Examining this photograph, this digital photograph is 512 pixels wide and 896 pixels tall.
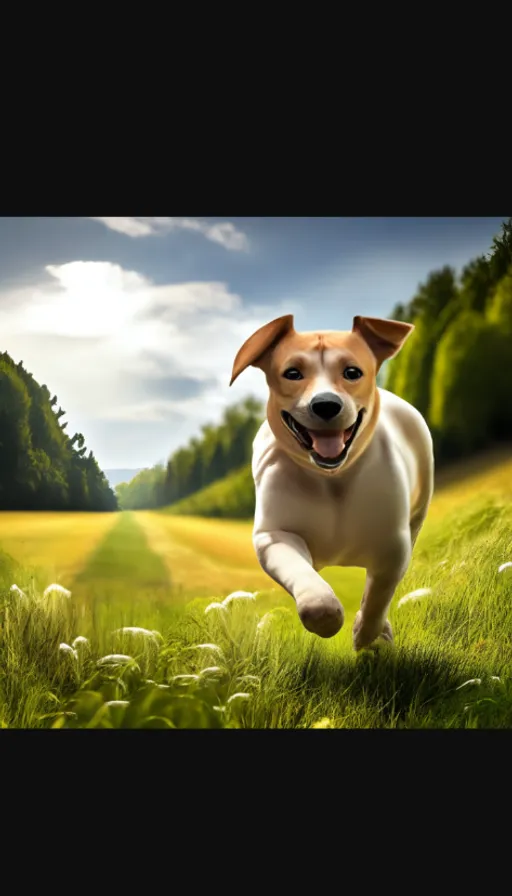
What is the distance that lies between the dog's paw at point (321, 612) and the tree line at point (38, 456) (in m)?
1.07

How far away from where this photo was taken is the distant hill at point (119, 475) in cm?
277

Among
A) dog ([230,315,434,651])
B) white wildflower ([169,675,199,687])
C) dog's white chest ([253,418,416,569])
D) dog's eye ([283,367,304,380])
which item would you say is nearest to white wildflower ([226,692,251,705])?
white wildflower ([169,675,199,687])

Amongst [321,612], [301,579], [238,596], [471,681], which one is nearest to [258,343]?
[301,579]

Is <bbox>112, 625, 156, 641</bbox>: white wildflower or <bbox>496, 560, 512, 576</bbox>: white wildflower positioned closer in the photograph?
<bbox>112, 625, 156, 641</bbox>: white wildflower

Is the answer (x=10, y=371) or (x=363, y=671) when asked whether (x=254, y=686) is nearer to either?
(x=363, y=671)

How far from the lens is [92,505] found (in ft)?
9.20

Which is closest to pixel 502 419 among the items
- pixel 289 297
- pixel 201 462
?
pixel 289 297

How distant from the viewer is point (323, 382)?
208 centimetres

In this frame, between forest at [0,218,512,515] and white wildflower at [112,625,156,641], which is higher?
forest at [0,218,512,515]

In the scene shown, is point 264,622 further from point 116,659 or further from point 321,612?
point 321,612

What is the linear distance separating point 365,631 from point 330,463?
2.08 ft

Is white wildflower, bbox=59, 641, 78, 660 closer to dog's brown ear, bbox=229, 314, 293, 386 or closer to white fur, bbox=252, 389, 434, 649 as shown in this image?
white fur, bbox=252, 389, 434, 649

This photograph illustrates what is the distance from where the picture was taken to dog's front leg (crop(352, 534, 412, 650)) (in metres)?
2.28

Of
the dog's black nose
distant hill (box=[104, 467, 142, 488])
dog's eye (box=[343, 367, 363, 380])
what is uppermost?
dog's eye (box=[343, 367, 363, 380])
